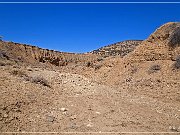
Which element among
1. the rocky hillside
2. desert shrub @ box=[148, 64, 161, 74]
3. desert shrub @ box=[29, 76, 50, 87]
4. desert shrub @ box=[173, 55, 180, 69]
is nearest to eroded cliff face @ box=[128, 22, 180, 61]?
desert shrub @ box=[173, 55, 180, 69]

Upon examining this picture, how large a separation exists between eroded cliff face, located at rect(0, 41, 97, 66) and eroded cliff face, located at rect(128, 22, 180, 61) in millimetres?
18265

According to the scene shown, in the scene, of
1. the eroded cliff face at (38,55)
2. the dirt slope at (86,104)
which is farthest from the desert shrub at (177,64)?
the eroded cliff face at (38,55)

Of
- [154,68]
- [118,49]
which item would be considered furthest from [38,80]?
[118,49]

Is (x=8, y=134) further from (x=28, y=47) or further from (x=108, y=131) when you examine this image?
(x=28, y=47)

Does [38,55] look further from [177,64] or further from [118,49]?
[177,64]

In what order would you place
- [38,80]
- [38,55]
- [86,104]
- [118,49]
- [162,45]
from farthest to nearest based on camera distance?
[118,49] < [38,55] < [162,45] < [38,80] < [86,104]

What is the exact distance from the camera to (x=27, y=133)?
267 inches

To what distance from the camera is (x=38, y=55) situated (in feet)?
136

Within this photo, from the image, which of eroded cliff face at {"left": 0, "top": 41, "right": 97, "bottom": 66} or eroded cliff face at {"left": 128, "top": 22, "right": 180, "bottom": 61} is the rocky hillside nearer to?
eroded cliff face at {"left": 0, "top": 41, "right": 97, "bottom": 66}

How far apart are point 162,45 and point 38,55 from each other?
26676 millimetres

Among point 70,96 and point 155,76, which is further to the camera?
point 155,76

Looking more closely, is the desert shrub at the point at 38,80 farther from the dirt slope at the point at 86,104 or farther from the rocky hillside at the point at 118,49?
the rocky hillside at the point at 118,49

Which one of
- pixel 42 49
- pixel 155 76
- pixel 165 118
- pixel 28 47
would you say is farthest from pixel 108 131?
pixel 42 49

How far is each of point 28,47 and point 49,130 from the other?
1370 inches
